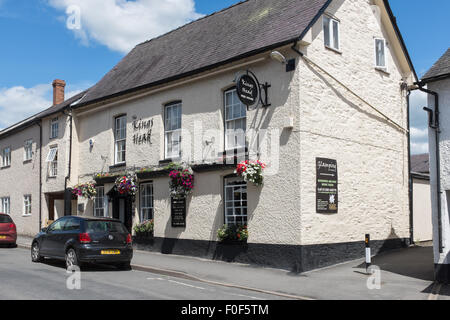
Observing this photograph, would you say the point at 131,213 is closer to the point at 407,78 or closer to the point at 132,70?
the point at 132,70

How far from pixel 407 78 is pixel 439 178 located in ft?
26.7

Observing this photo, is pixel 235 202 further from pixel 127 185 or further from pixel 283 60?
pixel 127 185

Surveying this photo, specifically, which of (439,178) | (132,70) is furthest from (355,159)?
(132,70)

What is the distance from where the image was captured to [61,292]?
947 cm

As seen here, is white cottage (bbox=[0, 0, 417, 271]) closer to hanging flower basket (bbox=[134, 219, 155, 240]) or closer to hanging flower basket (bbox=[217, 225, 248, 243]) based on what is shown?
hanging flower basket (bbox=[217, 225, 248, 243])

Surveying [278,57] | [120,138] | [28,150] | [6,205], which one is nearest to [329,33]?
[278,57]

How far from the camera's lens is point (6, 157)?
2973cm

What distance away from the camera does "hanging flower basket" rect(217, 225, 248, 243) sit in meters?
14.6

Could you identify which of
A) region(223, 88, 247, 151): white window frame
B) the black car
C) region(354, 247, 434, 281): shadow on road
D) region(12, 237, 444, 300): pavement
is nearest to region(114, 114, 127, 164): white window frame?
region(12, 237, 444, 300): pavement

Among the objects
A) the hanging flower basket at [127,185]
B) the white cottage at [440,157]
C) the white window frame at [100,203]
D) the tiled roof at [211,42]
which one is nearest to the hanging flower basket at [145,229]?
the hanging flower basket at [127,185]

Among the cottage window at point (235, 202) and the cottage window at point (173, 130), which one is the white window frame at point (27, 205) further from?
the cottage window at point (235, 202)

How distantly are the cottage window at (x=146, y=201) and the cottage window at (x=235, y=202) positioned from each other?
13.2ft

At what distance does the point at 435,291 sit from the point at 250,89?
7140mm

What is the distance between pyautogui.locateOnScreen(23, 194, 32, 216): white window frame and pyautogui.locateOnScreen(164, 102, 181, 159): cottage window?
11.9 m
